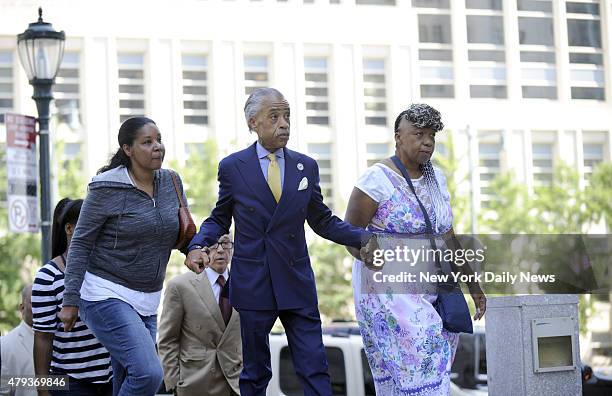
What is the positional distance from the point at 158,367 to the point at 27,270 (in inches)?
1440

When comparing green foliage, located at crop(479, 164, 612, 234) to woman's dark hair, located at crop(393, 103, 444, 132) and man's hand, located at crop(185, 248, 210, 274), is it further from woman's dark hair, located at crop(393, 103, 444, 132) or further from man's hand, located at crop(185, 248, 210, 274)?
man's hand, located at crop(185, 248, 210, 274)

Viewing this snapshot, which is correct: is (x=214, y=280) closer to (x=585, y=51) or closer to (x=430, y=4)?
(x=585, y=51)

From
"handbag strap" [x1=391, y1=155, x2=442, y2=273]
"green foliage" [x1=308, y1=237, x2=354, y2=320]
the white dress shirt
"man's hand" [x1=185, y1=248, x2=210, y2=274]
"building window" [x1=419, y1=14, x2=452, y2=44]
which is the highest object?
"building window" [x1=419, y1=14, x2=452, y2=44]

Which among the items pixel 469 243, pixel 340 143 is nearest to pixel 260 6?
pixel 340 143

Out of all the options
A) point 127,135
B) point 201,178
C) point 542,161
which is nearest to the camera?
point 127,135

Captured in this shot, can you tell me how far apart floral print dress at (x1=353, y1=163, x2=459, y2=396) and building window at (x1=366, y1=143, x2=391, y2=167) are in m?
45.4

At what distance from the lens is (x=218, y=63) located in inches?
2040

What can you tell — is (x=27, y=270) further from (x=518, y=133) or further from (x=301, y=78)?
(x=518, y=133)

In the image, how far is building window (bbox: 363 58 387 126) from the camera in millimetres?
53500

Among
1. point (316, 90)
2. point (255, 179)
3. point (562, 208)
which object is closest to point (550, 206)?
point (562, 208)

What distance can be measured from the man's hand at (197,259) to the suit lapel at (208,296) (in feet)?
6.29

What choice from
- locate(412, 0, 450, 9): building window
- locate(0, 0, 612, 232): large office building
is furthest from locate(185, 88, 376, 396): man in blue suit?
locate(412, 0, 450, 9): building window

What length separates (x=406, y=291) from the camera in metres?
7.21

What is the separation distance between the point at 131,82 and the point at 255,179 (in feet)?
149
